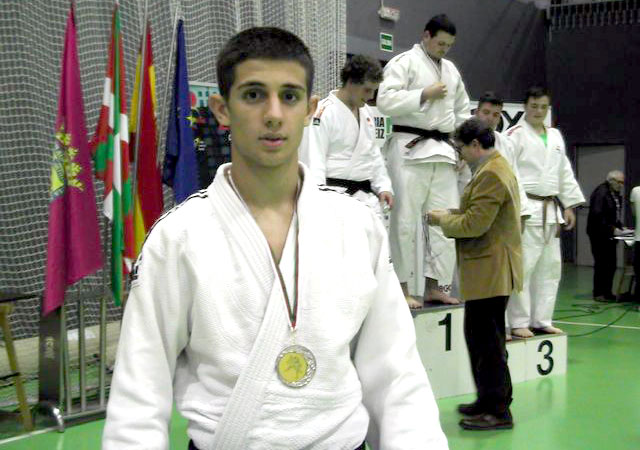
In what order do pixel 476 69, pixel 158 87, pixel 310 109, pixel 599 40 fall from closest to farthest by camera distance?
1. pixel 310 109
2. pixel 158 87
3. pixel 476 69
4. pixel 599 40

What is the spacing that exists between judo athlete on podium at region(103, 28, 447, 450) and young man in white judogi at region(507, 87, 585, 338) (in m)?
4.46

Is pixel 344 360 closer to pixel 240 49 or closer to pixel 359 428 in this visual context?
pixel 359 428

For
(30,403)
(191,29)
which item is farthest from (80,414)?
(191,29)

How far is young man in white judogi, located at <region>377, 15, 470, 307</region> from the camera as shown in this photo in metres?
5.12

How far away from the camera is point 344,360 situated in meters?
1.50

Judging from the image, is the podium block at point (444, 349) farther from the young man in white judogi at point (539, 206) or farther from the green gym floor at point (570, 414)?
the young man in white judogi at point (539, 206)

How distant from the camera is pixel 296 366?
145 cm

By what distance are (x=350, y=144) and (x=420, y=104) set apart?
54 centimetres

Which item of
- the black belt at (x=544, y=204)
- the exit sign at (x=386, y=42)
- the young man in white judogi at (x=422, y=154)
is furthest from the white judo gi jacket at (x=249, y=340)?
the exit sign at (x=386, y=42)

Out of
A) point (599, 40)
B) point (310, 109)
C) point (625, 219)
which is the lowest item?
point (625, 219)

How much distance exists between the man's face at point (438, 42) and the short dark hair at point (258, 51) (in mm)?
3772

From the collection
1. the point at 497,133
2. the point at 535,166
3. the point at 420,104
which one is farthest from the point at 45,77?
the point at 535,166

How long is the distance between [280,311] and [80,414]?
3.28m

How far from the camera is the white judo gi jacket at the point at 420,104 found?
506 centimetres
